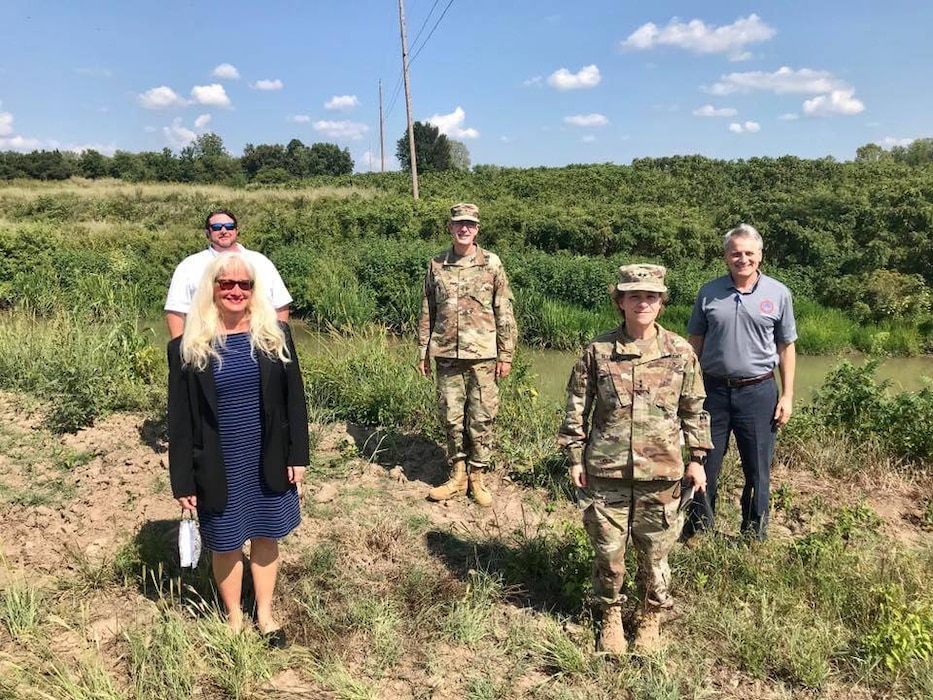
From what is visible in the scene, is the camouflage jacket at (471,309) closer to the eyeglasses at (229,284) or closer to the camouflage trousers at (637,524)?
the camouflage trousers at (637,524)

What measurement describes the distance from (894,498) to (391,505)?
3406mm

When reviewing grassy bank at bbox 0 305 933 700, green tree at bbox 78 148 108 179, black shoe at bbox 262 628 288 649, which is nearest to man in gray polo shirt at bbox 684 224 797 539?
grassy bank at bbox 0 305 933 700

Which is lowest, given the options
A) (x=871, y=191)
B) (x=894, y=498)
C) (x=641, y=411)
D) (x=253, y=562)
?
(x=894, y=498)

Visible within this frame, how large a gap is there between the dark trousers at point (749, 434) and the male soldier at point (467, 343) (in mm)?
1358

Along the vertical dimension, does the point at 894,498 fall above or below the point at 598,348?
below

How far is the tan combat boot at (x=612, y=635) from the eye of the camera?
105 inches

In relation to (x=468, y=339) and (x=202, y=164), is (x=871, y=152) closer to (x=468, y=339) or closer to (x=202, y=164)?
(x=468, y=339)

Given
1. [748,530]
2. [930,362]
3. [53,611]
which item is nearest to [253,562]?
[53,611]

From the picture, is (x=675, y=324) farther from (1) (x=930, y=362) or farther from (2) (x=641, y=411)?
(2) (x=641, y=411)

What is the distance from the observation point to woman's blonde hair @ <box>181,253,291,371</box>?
238 cm

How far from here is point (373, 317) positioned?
1132 centimetres

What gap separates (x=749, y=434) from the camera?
3268mm

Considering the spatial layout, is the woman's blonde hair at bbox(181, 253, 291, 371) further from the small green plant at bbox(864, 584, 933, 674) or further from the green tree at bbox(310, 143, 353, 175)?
the green tree at bbox(310, 143, 353, 175)

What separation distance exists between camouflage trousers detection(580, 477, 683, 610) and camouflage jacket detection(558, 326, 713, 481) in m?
0.08
